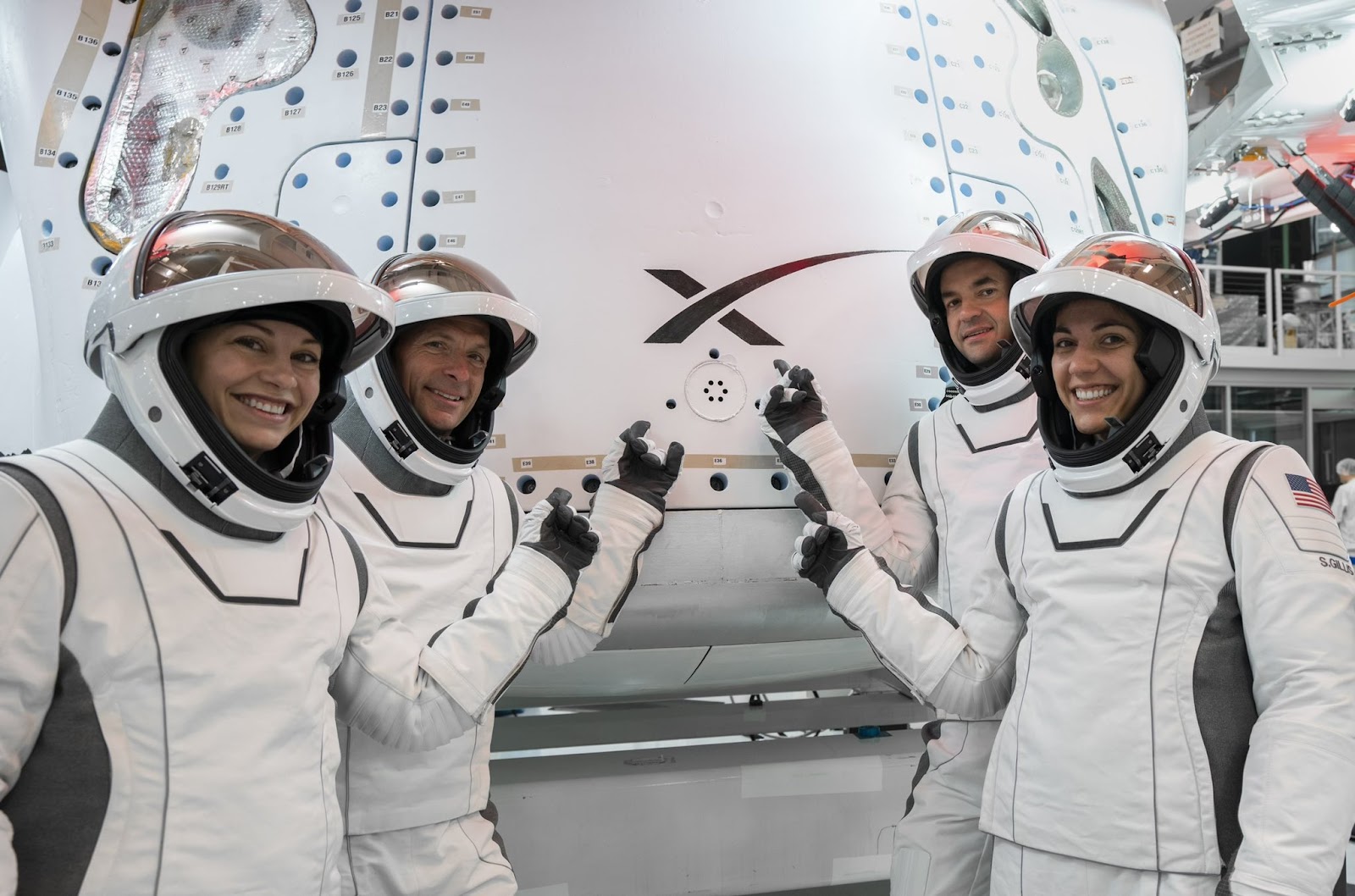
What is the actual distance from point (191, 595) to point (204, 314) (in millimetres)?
497

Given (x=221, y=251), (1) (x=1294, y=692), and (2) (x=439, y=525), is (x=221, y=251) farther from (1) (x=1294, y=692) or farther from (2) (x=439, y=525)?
(1) (x=1294, y=692)

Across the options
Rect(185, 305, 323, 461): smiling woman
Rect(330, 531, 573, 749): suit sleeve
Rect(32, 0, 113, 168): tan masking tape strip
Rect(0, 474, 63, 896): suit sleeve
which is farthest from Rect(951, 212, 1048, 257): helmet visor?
Rect(32, 0, 113, 168): tan masking tape strip

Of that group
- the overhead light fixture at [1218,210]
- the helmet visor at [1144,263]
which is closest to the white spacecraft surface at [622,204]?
the helmet visor at [1144,263]

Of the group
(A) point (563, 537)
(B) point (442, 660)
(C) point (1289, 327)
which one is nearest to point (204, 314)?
(B) point (442, 660)

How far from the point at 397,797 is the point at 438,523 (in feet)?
2.21

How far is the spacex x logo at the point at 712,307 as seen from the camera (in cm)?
336

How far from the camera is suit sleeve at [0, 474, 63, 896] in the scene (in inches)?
65.4

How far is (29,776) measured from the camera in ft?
5.69

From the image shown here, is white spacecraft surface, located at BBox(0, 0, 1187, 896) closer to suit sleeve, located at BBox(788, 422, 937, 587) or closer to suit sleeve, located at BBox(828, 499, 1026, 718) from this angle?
suit sleeve, located at BBox(788, 422, 937, 587)

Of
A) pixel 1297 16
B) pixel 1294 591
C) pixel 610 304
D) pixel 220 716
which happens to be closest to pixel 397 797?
pixel 220 716

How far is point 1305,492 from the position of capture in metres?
2.29

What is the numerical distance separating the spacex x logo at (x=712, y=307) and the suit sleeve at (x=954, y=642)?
3.09 feet

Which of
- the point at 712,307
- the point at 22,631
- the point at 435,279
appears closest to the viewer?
the point at 22,631

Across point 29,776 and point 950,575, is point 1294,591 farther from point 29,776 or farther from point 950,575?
point 29,776
